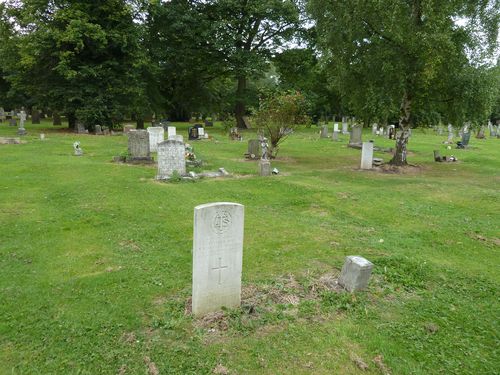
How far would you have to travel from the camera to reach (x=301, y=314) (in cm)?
502

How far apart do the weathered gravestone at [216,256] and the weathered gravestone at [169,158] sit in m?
8.53

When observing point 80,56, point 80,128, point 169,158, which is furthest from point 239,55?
point 169,158

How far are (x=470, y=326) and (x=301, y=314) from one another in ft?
7.09

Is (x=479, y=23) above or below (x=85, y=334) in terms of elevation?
above

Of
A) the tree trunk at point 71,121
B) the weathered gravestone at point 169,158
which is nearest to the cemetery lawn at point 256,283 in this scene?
the weathered gravestone at point 169,158

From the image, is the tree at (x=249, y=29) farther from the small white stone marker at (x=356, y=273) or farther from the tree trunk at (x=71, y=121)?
the small white stone marker at (x=356, y=273)

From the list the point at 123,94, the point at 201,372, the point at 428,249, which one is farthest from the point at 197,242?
the point at 123,94

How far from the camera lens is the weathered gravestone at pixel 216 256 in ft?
15.5

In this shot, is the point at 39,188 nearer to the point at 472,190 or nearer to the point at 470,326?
the point at 470,326

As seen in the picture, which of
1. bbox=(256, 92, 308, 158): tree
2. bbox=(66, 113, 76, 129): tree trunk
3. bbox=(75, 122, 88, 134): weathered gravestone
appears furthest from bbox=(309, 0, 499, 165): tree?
bbox=(66, 113, 76, 129): tree trunk

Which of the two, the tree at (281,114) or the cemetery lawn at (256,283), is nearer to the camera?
the cemetery lawn at (256,283)

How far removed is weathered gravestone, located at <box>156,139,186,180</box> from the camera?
13.1m

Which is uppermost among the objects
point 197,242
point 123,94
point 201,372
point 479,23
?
point 479,23

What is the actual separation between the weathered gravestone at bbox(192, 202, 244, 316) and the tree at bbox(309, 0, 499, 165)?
487 inches
